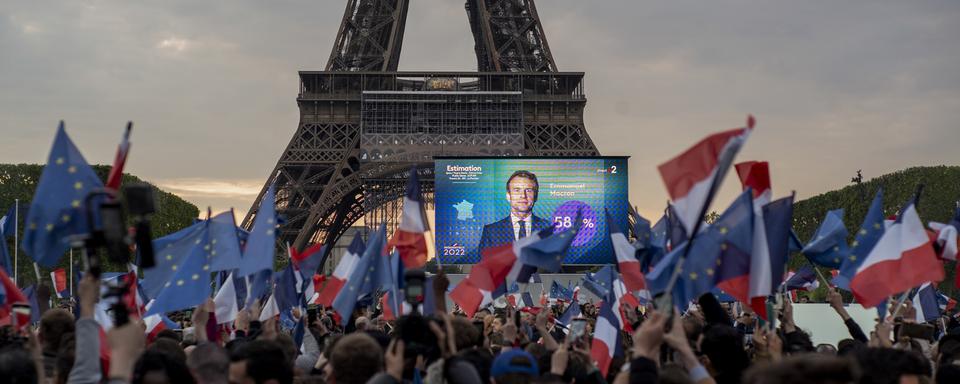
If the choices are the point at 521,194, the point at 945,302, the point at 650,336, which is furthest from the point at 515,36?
the point at 650,336

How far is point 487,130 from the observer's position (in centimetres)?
5284

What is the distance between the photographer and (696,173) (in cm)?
570

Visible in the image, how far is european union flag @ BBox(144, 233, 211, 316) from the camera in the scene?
32.3ft

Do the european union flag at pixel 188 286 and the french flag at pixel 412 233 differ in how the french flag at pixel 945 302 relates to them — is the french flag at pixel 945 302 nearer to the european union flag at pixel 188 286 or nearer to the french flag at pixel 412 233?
the french flag at pixel 412 233

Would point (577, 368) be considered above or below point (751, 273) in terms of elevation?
below

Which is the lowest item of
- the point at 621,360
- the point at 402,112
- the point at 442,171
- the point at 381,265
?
the point at 621,360

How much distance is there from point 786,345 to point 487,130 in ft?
148

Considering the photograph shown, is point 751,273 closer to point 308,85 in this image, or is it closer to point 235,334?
point 235,334

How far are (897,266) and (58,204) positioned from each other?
5840mm

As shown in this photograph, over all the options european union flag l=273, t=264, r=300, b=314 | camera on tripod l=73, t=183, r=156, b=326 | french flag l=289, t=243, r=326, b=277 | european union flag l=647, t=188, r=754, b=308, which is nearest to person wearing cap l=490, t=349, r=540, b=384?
camera on tripod l=73, t=183, r=156, b=326

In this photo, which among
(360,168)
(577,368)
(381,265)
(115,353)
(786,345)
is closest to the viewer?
(115,353)

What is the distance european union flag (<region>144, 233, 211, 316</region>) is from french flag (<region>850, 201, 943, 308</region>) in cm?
524

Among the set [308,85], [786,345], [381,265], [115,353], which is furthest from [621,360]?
[308,85]

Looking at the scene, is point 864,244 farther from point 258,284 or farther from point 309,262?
point 309,262
